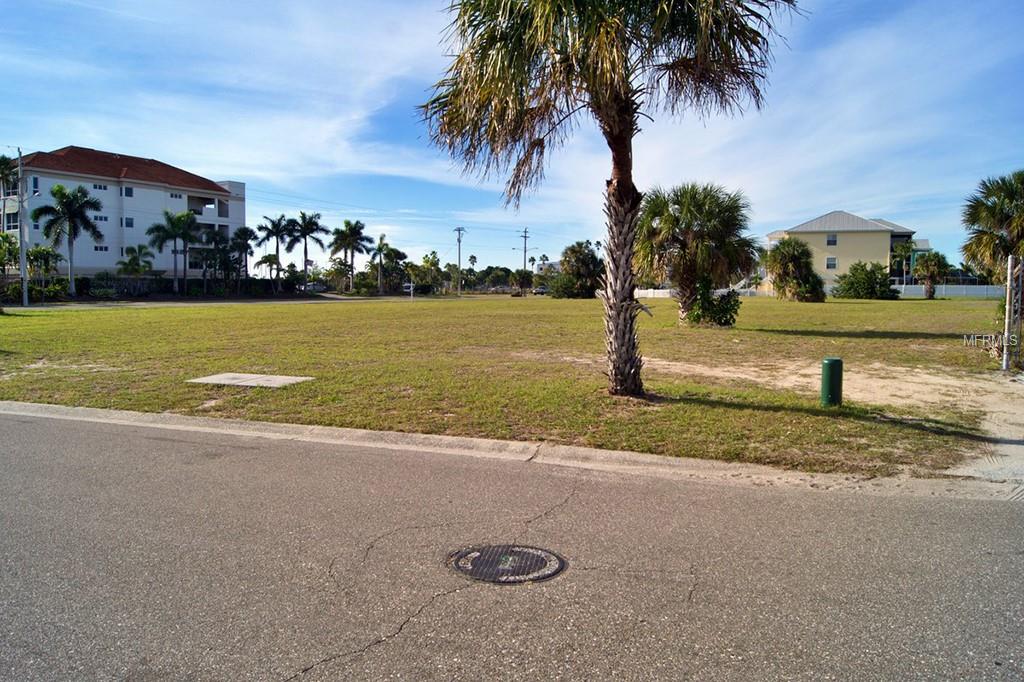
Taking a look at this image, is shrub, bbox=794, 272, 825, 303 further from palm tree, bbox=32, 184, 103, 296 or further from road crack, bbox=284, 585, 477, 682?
palm tree, bbox=32, 184, 103, 296

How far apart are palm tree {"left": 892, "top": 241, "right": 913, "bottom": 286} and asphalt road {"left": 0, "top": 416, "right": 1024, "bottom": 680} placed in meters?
89.9

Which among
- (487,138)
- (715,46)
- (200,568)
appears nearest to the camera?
(200,568)

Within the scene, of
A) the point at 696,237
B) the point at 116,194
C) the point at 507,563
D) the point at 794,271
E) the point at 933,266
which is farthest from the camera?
the point at 116,194

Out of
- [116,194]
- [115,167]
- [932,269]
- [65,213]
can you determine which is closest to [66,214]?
[65,213]

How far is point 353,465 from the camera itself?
7098mm

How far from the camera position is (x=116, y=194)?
2918 inches

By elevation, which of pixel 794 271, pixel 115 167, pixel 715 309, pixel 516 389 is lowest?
pixel 516 389

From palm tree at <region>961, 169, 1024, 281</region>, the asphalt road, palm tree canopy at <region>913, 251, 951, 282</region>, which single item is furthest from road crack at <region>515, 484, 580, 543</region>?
palm tree canopy at <region>913, 251, 951, 282</region>

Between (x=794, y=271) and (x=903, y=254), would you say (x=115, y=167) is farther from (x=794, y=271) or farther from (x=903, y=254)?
(x=903, y=254)

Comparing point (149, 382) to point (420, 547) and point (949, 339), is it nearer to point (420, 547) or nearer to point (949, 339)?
point (420, 547)

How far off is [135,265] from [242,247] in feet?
39.6

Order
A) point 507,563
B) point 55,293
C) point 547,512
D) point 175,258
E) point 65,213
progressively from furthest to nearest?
point 175,258, point 65,213, point 55,293, point 547,512, point 507,563

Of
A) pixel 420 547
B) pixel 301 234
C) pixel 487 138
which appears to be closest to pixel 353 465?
pixel 420 547

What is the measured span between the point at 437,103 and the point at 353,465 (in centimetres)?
549
